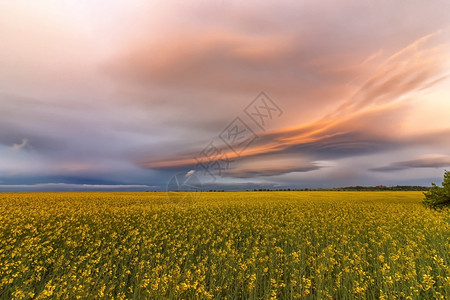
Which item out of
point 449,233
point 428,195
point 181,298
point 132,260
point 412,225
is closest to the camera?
point 181,298

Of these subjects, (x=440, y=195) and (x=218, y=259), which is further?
(x=440, y=195)

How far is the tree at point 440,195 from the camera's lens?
24.3 meters

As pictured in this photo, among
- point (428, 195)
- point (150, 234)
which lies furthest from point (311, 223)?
point (428, 195)

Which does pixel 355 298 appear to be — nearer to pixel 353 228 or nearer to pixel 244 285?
pixel 244 285

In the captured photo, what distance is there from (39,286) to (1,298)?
961 millimetres

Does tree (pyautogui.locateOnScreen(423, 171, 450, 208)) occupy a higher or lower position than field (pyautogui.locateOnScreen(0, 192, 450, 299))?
higher

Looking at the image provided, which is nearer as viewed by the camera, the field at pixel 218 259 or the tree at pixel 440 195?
the field at pixel 218 259

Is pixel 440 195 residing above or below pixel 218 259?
above

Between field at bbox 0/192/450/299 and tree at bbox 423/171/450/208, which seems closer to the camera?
field at bbox 0/192/450/299

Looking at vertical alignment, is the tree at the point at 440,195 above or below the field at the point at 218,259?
above

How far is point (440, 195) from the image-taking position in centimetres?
2497

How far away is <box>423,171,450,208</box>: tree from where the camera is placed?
24328 millimetres

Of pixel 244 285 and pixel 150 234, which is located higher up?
pixel 150 234

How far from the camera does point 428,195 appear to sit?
1039 inches
